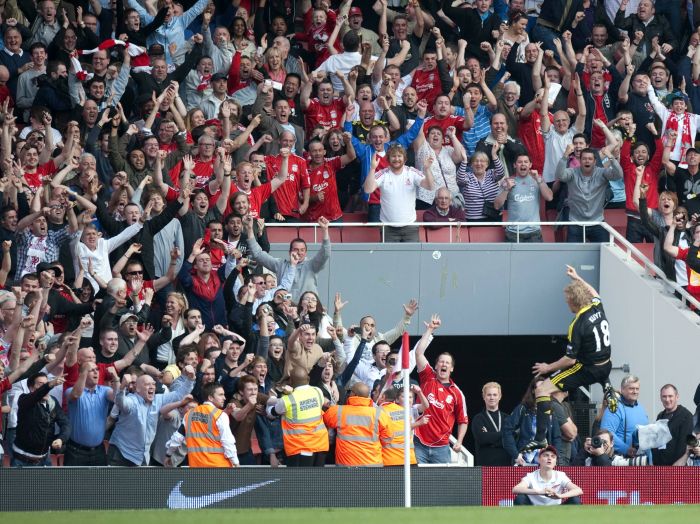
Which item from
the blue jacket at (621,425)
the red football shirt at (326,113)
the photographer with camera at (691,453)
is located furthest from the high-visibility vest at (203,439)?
the red football shirt at (326,113)

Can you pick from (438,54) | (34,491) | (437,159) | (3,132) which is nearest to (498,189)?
(437,159)

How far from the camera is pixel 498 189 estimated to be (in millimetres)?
18969

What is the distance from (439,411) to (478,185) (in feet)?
14.6

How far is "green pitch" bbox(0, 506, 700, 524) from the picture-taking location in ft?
40.4

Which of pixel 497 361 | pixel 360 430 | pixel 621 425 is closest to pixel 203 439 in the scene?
pixel 360 430

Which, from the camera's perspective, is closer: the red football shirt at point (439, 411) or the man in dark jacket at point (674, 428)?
the man in dark jacket at point (674, 428)

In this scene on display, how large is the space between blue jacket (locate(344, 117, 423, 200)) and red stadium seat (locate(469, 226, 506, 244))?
54.0 inches

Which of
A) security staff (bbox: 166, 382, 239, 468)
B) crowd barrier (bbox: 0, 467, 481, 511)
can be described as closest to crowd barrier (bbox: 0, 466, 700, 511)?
crowd barrier (bbox: 0, 467, 481, 511)

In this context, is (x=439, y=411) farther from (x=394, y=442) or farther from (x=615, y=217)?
(x=615, y=217)

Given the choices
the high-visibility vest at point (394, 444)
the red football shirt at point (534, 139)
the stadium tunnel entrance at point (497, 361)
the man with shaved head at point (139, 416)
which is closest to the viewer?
the man with shaved head at point (139, 416)

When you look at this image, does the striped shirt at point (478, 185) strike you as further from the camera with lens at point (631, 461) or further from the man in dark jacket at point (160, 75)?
the camera with lens at point (631, 461)

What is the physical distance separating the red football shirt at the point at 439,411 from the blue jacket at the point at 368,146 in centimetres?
381

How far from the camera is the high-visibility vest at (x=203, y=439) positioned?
1387 cm

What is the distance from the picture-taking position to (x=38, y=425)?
14.0 metres
